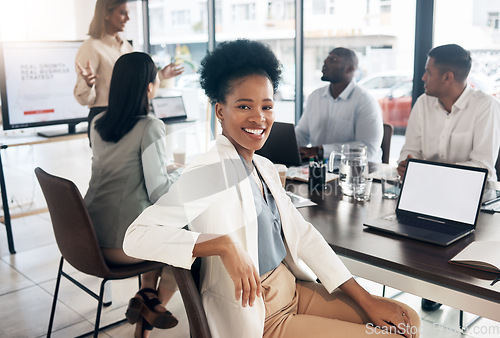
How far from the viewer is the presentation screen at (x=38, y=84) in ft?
12.3

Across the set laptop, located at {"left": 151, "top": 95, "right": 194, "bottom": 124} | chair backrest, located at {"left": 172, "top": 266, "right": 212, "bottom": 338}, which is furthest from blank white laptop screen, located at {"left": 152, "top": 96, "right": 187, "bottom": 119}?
chair backrest, located at {"left": 172, "top": 266, "right": 212, "bottom": 338}

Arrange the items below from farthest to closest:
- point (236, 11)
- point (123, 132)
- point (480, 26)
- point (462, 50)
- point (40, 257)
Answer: point (236, 11) → point (480, 26) → point (40, 257) → point (462, 50) → point (123, 132)

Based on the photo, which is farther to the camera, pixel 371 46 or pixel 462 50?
pixel 371 46

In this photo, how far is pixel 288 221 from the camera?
1492 mm

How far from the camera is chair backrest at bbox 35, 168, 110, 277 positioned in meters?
1.89

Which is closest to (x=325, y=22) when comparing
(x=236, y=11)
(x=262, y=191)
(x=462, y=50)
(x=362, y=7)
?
(x=362, y=7)

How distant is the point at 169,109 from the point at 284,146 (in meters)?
1.64

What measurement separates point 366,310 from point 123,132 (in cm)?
131

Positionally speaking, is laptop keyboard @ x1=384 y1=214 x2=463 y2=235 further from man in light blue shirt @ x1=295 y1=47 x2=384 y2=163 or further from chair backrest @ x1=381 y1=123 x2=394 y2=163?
chair backrest @ x1=381 y1=123 x2=394 y2=163

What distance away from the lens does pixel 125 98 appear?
87.5 inches

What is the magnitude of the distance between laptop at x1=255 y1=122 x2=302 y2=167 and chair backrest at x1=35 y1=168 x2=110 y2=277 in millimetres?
1019

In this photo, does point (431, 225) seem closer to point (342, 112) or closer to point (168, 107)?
point (342, 112)

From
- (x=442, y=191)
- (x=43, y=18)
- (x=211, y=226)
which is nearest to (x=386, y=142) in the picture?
(x=442, y=191)

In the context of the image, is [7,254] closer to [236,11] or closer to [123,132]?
[123,132]
